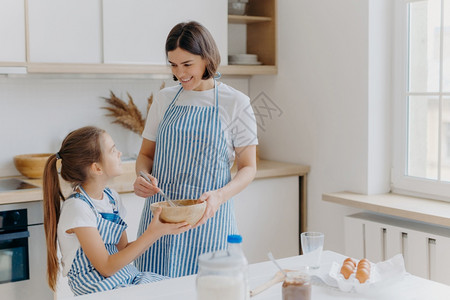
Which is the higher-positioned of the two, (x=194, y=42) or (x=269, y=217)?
(x=194, y=42)

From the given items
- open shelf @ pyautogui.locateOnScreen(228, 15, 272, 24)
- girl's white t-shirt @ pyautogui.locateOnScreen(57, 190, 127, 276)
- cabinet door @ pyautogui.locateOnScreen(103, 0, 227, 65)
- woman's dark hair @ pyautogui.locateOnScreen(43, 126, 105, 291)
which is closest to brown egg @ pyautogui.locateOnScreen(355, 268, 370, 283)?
girl's white t-shirt @ pyautogui.locateOnScreen(57, 190, 127, 276)

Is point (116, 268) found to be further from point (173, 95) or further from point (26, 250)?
point (26, 250)

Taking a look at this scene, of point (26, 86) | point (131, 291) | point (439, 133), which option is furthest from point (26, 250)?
point (439, 133)

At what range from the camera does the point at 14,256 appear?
8.48 feet

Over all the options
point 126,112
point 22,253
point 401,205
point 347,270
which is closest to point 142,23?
point 126,112

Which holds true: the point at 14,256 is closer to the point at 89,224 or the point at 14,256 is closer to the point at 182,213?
the point at 89,224

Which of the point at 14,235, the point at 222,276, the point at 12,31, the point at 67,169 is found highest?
the point at 12,31

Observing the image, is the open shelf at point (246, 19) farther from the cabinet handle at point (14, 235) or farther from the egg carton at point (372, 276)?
the egg carton at point (372, 276)

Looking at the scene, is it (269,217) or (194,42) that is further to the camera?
(269,217)

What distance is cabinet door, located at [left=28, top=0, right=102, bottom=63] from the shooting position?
2799 millimetres

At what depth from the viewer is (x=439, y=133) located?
9.32ft

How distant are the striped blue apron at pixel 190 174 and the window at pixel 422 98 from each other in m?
1.23

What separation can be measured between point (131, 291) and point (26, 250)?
121 centimetres

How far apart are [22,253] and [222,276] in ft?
5.55
